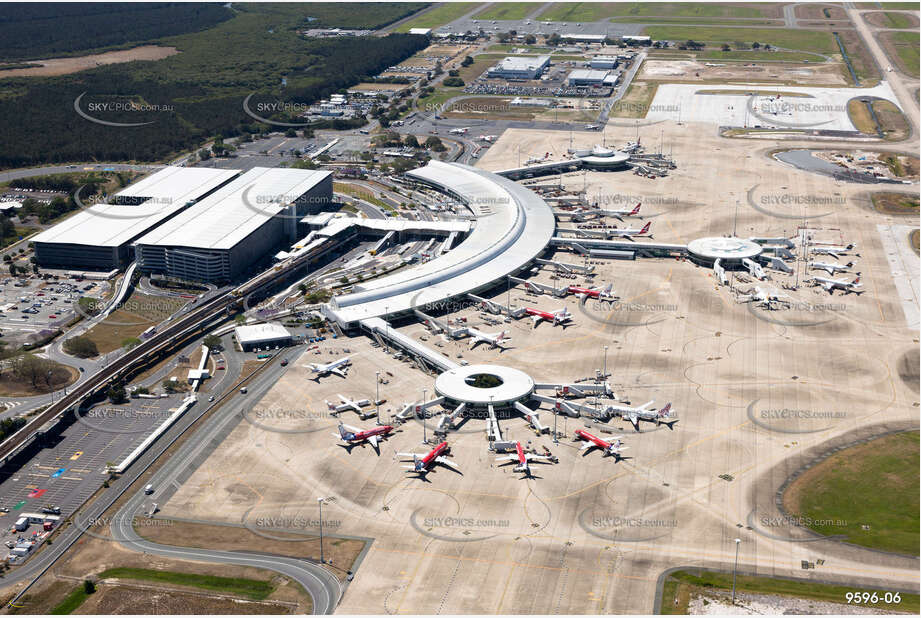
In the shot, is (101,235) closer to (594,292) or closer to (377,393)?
(377,393)

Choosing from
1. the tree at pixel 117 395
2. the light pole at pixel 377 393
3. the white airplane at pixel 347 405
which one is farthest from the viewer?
the tree at pixel 117 395

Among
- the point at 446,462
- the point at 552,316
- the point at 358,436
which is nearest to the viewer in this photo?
the point at 446,462

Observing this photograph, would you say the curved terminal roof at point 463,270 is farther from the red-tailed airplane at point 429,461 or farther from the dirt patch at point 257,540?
the dirt patch at point 257,540

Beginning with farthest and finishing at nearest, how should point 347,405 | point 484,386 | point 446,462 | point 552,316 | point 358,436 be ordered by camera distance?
point 552,316, point 484,386, point 347,405, point 358,436, point 446,462

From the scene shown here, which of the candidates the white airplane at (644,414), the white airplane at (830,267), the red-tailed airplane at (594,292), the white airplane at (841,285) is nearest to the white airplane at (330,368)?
the white airplane at (644,414)

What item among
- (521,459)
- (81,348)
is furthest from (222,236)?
(521,459)

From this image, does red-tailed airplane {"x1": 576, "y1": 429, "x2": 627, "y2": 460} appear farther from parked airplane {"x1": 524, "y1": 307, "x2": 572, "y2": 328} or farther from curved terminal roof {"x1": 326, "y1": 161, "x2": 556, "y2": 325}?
curved terminal roof {"x1": 326, "y1": 161, "x2": 556, "y2": 325}
